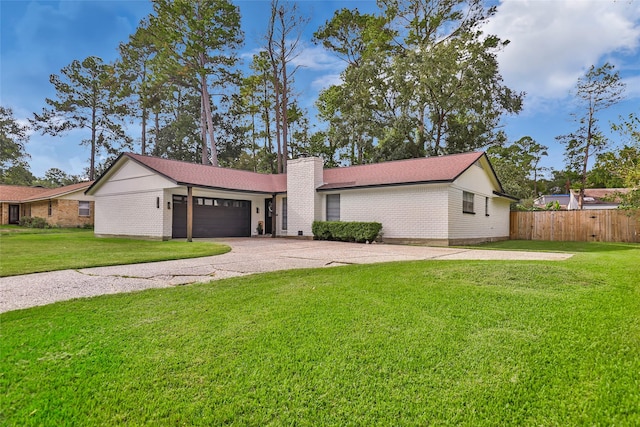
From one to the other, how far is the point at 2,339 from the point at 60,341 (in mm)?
499

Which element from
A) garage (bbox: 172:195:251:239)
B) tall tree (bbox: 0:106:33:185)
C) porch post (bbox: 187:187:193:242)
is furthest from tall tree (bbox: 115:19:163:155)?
porch post (bbox: 187:187:193:242)

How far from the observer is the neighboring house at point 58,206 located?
23.2 m

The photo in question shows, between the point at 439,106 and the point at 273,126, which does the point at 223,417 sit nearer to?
the point at 439,106

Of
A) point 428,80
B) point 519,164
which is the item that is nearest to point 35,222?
point 428,80

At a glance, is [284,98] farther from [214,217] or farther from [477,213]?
[477,213]

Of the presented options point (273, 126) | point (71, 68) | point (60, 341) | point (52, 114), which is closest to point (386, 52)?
point (273, 126)

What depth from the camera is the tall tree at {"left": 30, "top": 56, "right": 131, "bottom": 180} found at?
106 feet

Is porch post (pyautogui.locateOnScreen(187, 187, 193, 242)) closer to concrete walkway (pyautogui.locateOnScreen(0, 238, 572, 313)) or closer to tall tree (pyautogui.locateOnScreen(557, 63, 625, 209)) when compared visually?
concrete walkway (pyautogui.locateOnScreen(0, 238, 572, 313))

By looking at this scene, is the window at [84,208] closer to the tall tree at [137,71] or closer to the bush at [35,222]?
the bush at [35,222]

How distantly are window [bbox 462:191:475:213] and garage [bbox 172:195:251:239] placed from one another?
1075cm

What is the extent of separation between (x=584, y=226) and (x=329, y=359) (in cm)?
1833

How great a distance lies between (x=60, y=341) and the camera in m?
2.79

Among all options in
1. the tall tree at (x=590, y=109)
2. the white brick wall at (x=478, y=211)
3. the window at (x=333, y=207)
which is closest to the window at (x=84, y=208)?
the window at (x=333, y=207)

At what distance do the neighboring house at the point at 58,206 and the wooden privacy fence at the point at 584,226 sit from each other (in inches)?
1090
